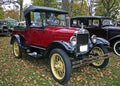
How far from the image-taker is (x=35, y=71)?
6.70 meters

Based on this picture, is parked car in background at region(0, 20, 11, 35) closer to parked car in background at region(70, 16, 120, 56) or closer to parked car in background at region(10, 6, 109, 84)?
parked car in background at region(70, 16, 120, 56)

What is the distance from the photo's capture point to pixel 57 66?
5949 mm

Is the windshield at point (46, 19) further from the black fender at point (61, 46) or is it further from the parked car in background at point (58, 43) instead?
the black fender at point (61, 46)

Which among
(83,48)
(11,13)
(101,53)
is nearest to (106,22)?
(101,53)

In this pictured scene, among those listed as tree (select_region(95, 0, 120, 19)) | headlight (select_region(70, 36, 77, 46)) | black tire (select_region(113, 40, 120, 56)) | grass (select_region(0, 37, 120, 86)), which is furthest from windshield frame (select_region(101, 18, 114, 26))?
tree (select_region(95, 0, 120, 19))

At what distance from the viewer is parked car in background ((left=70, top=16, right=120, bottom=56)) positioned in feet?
31.4

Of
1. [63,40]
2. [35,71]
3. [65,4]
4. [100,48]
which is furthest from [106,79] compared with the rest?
[65,4]

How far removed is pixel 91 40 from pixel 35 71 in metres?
2.18

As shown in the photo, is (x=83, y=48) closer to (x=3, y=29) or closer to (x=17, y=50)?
(x=17, y=50)

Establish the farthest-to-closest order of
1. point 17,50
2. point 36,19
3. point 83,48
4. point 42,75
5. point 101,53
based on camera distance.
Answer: point 17,50
point 36,19
point 101,53
point 42,75
point 83,48

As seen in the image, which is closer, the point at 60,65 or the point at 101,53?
the point at 60,65

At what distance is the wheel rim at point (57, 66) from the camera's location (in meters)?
5.81

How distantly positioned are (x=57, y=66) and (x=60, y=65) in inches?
4.7

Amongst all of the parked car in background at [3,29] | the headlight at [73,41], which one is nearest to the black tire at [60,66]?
the headlight at [73,41]
